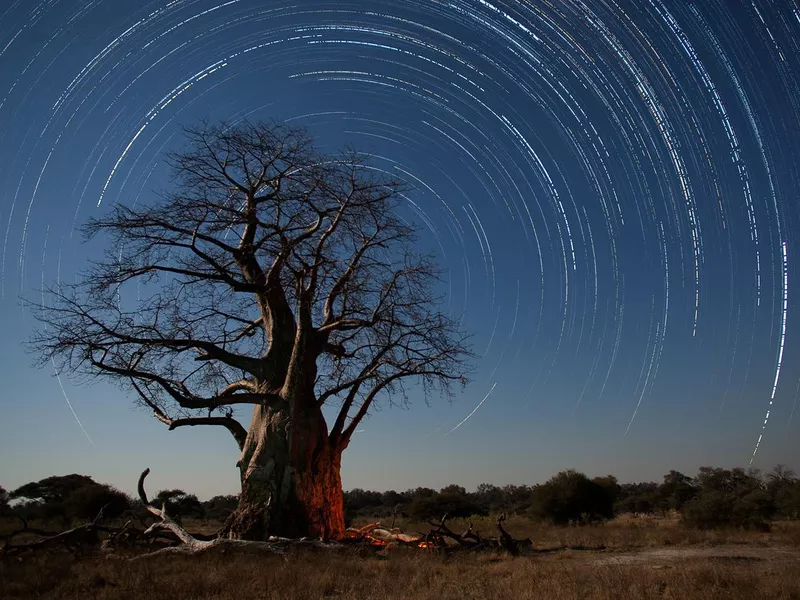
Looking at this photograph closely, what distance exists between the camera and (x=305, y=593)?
5.93 meters

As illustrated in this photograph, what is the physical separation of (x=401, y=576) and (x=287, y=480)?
4.00m

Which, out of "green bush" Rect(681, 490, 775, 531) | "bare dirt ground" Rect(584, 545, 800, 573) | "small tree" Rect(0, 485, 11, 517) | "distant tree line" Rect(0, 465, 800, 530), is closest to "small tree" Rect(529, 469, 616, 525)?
"distant tree line" Rect(0, 465, 800, 530)

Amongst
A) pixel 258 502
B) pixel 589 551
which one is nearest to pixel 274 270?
pixel 258 502

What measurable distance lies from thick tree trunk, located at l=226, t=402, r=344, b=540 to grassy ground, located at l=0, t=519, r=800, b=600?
152 centimetres

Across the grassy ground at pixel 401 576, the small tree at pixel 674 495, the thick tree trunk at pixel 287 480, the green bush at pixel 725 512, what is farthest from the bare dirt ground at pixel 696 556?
the small tree at pixel 674 495

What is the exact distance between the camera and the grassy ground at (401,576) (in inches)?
229

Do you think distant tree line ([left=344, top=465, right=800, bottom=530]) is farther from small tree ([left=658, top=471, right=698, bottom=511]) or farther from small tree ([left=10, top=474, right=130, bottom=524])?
small tree ([left=10, top=474, right=130, bottom=524])

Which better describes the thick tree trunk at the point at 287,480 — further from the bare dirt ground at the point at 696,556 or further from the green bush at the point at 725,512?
the green bush at the point at 725,512

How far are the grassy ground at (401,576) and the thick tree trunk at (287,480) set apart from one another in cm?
152

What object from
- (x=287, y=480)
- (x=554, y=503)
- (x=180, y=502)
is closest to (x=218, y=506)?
(x=180, y=502)

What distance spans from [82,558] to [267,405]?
13.2 feet

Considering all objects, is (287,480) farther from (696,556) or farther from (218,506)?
(218,506)

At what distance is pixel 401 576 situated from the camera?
686 centimetres

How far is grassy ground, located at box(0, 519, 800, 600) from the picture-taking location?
5.80 meters
